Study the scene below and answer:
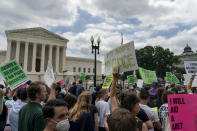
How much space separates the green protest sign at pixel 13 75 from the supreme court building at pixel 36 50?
131 feet

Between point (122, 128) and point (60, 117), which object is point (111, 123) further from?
point (60, 117)

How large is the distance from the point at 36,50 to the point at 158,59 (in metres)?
38.8

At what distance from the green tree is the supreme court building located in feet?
75.5

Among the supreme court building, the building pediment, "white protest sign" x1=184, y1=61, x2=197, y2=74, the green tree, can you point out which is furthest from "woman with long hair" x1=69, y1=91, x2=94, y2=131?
the building pediment

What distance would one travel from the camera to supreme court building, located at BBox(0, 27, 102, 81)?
46.3 meters

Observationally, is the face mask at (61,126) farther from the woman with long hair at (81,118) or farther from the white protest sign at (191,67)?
the white protest sign at (191,67)

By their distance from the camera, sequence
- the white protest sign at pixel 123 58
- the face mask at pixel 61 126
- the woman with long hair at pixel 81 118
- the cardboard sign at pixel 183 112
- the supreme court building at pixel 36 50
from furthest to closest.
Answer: the supreme court building at pixel 36 50, the white protest sign at pixel 123 58, the woman with long hair at pixel 81 118, the cardboard sign at pixel 183 112, the face mask at pixel 61 126

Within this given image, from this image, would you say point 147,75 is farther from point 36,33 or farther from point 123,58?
point 36,33

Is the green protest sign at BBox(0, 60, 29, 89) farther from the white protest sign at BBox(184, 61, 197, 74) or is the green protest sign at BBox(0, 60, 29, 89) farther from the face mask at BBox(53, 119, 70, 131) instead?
the white protest sign at BBox(184, 61, 197, 74)

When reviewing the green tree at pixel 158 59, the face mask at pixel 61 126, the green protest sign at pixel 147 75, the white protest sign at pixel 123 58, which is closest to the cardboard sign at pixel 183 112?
the white protest sign at pixel 123 58

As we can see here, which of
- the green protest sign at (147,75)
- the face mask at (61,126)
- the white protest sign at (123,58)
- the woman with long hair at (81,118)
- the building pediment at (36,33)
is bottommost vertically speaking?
the woman with long hair at (81,118)

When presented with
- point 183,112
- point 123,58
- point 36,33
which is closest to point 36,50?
point 36,33

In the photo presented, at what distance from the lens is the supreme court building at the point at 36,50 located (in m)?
46.3

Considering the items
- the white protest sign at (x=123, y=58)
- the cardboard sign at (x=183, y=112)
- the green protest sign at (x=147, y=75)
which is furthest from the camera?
the green protest sign at (x=147, y=75)
